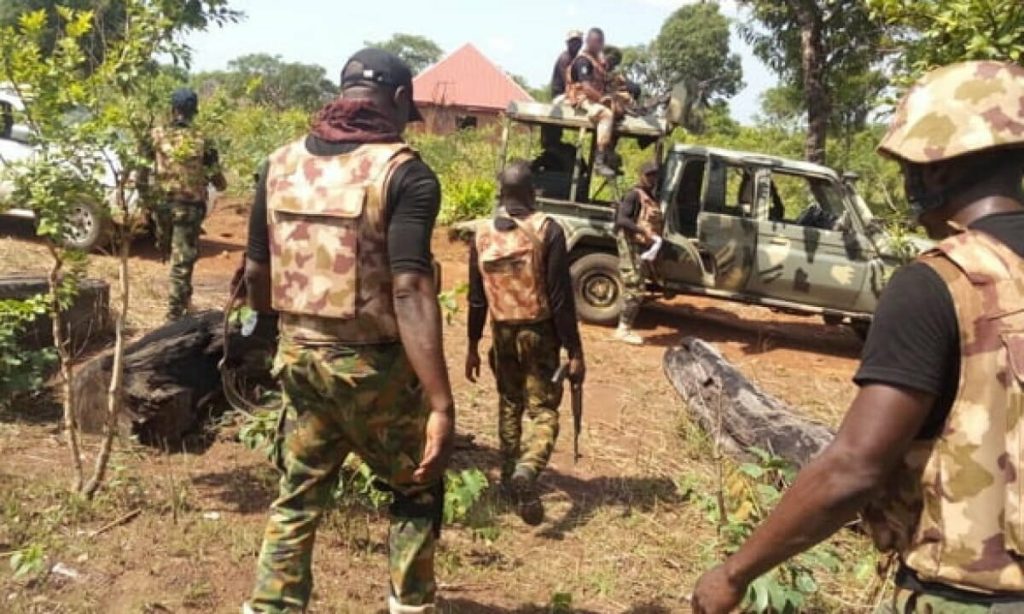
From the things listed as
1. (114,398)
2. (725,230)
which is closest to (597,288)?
(725,230)

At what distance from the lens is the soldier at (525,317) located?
4.34 m

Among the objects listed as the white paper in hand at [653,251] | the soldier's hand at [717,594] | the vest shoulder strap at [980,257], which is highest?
the vest shoulder strap at [980,257]

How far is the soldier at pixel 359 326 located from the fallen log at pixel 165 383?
1.93 meters

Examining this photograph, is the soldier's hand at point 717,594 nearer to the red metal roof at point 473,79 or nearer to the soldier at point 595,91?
the soldier at point 595,91

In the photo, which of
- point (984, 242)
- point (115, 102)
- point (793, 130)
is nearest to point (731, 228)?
point (115, 102)

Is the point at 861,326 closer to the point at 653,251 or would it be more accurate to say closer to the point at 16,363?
the point at 653,251

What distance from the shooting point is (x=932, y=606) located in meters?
1.62

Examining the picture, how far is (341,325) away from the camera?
106 inches

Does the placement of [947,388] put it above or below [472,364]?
above

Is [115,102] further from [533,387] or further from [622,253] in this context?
[622,253]

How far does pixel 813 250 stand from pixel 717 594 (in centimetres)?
725

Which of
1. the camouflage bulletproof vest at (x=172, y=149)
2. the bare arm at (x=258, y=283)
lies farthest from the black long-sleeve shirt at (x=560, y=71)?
the bare arm at (x=258, y=283)

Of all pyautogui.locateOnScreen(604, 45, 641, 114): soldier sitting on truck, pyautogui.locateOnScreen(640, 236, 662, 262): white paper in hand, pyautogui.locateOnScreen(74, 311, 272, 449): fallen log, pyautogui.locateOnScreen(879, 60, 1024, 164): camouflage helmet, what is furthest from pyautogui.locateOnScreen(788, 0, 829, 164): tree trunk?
pyautogui.locateOnScreen(879, 60, 1024, 164): camouflage helmet

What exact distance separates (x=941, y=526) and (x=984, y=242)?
478mm
